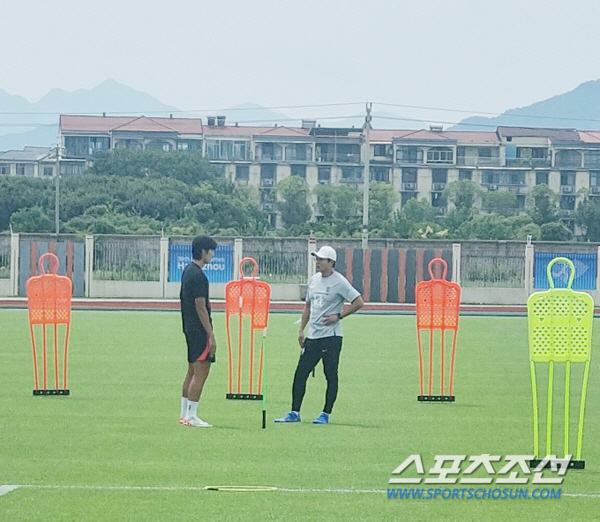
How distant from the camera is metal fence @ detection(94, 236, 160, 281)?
51906 mm

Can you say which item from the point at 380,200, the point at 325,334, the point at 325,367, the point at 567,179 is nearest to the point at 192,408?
the point at 325,367

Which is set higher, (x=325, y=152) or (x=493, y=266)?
(x=325, y=152)

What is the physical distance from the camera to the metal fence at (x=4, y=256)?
51281 mm

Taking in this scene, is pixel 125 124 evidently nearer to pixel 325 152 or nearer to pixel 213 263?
pixel 325 152

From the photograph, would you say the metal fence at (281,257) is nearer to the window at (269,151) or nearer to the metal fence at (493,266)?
the metal fence at (493,266)

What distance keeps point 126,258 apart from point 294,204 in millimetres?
56456

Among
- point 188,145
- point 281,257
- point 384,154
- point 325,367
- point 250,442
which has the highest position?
point 188,145

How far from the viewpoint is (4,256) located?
51438mm

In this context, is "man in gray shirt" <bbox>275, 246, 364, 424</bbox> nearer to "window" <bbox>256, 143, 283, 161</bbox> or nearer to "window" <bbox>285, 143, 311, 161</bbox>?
"window" <bbox>285, 143, 311, 161</bbox>

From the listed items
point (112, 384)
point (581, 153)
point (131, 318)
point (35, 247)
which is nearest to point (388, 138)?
point (581, 153)

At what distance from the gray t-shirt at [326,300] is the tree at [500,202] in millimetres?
93348

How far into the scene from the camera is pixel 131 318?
126 feet

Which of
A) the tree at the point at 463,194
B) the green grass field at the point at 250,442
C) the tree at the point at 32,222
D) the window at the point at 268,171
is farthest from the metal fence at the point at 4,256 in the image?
the window at the point at 268,171

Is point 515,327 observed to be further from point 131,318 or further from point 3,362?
point 3,362
